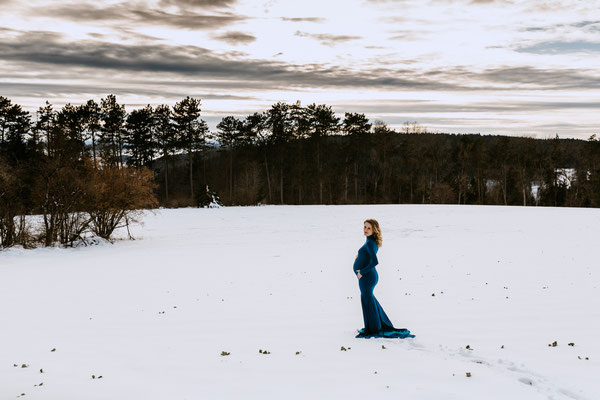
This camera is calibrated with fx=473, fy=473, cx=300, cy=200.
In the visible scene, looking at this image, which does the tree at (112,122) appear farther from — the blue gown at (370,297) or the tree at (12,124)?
the blue gown at (370,297)

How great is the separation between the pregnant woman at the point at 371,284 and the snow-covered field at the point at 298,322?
1.01ft

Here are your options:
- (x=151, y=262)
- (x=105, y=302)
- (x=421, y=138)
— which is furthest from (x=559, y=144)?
(x=105, y=302)

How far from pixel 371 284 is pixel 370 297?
28 centimetres

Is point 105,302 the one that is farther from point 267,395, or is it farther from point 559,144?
point 559,144

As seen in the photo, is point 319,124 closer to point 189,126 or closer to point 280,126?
point 280,126

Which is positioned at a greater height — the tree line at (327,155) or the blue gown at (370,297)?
the tree line at (327,155)

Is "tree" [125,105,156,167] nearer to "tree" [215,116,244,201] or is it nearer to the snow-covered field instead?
"tree" [215,116,244,201]

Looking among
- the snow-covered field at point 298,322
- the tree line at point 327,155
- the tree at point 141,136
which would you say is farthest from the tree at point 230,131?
the snow-covered field at point 298,322

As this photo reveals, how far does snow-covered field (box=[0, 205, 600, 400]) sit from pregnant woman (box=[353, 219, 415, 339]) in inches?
12.1

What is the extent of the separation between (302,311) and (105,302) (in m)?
6.44

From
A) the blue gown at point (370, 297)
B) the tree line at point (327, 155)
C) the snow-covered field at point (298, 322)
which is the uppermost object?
the tree line at point (327, 155)

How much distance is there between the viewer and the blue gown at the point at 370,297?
32.1ft

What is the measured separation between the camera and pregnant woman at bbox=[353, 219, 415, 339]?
9766 mm

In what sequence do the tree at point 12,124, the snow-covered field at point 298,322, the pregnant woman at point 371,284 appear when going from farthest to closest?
the tree at point 12,124, the pregnant woman at point 371,284, the snow-covered field at point 298,322
